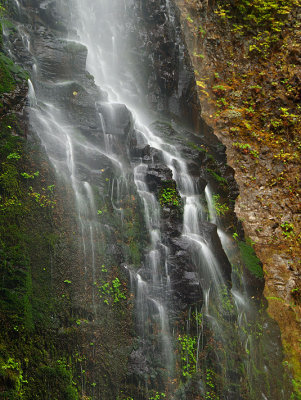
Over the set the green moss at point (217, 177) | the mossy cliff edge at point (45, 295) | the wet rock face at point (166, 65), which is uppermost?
the wet rock face at point (166, 65)

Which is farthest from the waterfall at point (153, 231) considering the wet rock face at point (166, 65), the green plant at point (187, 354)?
the wet rock face at point (166, 65)

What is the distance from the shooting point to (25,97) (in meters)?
8.17

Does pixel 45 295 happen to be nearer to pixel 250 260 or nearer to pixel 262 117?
pixel 250 260

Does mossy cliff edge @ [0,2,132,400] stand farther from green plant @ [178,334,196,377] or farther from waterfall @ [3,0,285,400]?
green plant @ [178,334,196,377]

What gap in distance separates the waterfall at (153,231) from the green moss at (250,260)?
1.15ft

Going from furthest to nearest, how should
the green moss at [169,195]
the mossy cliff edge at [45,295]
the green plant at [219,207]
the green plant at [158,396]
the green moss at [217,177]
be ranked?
the green moss at [217,177]
the green plant at [219,207]
the green moss at [169,195]
the green plant at [158,396]
the mossy cliff edge at [45,295]

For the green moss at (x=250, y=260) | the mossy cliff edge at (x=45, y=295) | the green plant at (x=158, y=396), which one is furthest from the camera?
the green moss at (x=250, y=260)

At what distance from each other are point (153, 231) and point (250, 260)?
4490 millimetres

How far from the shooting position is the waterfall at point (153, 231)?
707 cm

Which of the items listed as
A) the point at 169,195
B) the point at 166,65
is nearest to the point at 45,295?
the point at 169,195

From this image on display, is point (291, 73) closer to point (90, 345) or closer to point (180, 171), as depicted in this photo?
point (180, 171)

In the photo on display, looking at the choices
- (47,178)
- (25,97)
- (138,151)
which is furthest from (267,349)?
(25,97)

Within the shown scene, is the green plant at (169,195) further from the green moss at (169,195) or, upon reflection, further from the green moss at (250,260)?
the green moss at (250,260)

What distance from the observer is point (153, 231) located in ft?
27.8
